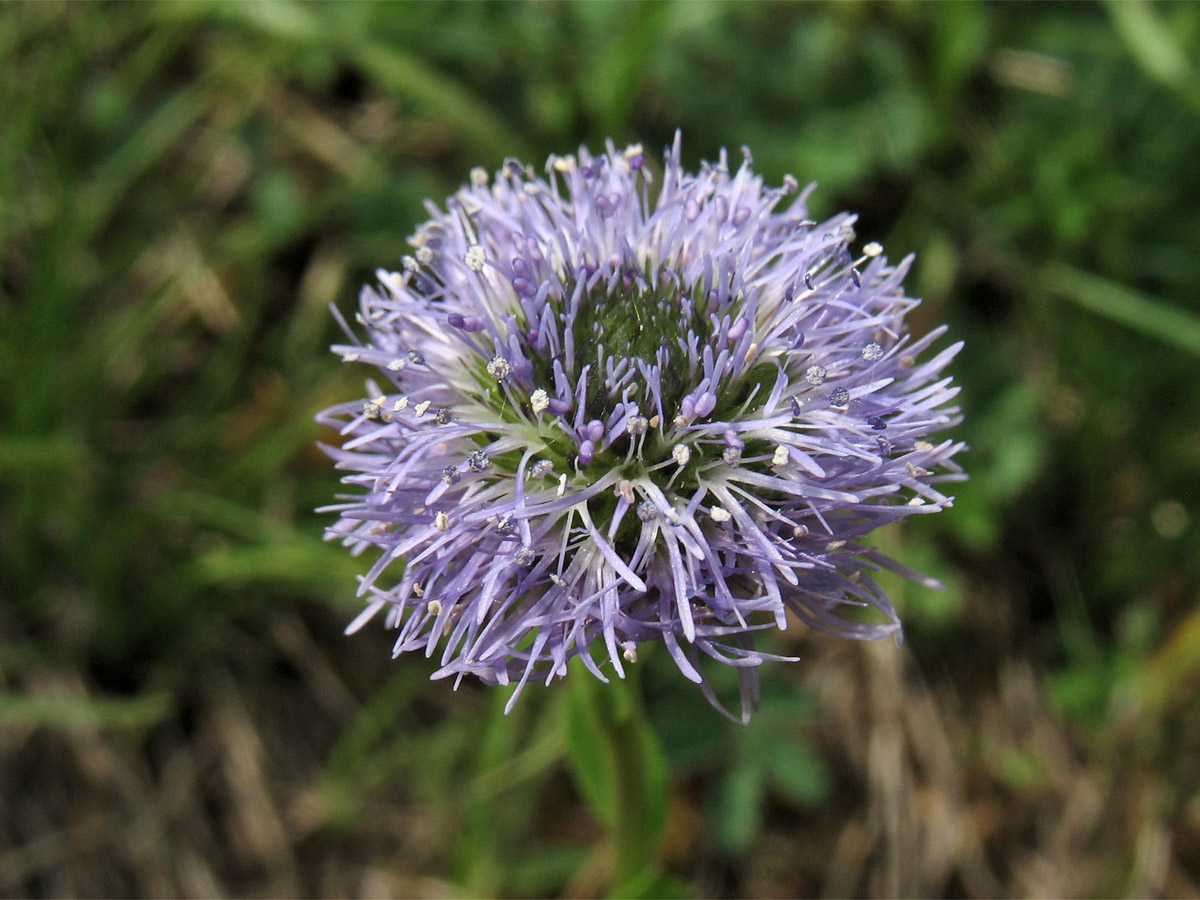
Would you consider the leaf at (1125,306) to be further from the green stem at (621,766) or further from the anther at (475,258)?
the anther at (475,258)

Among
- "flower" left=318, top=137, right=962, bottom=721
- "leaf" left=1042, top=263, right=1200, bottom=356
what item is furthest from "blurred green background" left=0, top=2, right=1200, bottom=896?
"flower" left=318, top=137, right=962, bottom=721

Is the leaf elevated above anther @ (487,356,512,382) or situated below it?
above

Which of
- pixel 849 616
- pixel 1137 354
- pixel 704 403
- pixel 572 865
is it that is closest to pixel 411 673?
pixel 572 865

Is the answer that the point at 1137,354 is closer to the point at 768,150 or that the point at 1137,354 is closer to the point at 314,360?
the point at 768,150

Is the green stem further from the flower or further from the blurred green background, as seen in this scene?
the blurred green background

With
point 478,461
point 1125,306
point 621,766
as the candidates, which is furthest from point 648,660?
point 1125,306

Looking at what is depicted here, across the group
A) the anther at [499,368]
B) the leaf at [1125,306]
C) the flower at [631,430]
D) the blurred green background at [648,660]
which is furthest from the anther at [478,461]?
the leaf at [1125,306]

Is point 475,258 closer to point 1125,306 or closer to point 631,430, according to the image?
point 631,430
